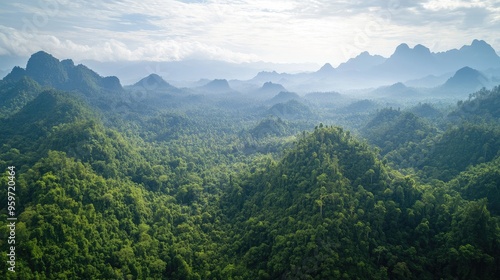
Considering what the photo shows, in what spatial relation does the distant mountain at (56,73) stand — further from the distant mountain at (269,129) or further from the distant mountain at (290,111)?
the distant mountain at (269,129)

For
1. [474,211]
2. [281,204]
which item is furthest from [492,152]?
[281,204]

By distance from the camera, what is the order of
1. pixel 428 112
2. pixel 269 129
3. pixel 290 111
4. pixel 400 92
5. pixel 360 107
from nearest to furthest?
pixel 428 112 < pixel 269 129 < pixel 290 111 < pixel 360 107 < pixel 400 92

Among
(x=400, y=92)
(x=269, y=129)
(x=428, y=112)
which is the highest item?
(x=400, y=92)

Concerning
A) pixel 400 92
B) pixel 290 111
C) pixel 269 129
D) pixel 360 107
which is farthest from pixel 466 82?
pixel 269 129

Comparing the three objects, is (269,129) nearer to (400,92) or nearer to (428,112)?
(428,112)

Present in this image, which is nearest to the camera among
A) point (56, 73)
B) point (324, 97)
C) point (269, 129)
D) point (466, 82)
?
point (269, 129)

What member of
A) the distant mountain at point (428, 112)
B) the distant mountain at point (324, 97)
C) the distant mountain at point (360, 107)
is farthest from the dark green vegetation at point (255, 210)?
the distant mountain at point (324, 97)

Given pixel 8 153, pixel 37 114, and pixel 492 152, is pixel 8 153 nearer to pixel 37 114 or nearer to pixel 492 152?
pixel 37 114

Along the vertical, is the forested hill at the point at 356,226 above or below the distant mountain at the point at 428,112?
below

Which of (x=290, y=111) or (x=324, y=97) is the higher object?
(x=324, y=97)
